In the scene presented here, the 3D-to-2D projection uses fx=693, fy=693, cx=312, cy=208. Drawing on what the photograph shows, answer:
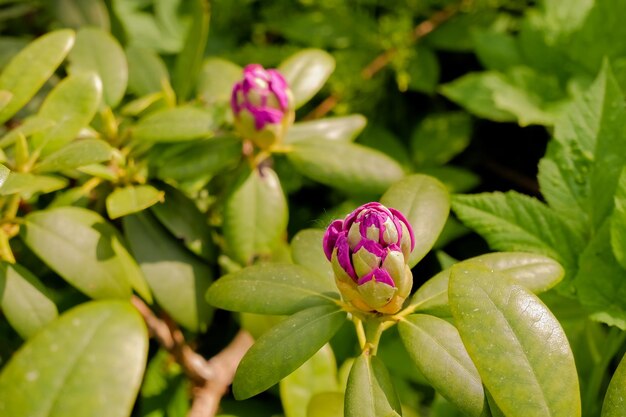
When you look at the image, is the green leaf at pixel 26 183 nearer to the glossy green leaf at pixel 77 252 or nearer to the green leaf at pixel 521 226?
the glossy green leaf at pixel 77 252

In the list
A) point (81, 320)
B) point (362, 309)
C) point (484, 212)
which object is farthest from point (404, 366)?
point (81, 320)

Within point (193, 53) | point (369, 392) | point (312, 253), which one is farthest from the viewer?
point (193, 53)

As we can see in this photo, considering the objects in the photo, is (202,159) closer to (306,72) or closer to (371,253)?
(306,72)

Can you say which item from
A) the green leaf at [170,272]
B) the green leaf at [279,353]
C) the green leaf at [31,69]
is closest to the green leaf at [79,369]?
the green leaf at [279,353]

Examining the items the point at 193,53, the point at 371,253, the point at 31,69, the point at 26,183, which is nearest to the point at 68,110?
the point at 31,69

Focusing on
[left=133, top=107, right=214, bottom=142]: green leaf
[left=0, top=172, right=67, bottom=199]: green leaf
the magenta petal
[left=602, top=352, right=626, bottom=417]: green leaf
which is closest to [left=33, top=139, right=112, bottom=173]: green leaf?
[left=0, top=172, right=67, bottom=199]: green leaf

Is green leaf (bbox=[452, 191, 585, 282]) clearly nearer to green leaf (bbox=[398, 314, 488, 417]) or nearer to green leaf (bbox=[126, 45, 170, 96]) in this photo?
green leaf (bbox=[398, 314, 488, 417])

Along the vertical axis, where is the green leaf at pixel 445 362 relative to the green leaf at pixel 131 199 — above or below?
below
